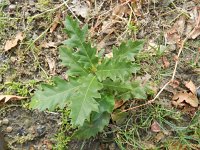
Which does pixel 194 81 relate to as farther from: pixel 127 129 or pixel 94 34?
pixel 94 34

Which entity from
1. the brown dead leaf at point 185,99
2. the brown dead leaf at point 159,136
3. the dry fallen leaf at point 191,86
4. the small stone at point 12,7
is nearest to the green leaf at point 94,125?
the brown dead leaf at point 159,136

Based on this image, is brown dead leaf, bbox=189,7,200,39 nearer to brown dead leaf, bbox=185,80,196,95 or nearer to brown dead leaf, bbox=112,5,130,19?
brown dead leaf, bbox=185,80,196,95

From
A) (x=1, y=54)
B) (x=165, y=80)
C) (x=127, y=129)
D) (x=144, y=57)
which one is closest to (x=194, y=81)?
(x=165, y=80)

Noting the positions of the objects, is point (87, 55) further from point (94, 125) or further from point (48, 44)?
point (48, 44)

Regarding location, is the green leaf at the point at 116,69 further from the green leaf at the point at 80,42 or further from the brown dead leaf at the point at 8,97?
the brown dead leaf at the point at 8,97

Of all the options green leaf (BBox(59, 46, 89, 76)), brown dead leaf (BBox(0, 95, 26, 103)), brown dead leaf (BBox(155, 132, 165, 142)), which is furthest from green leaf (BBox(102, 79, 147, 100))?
brown dead leaf (BBox(0, 95, 26, 103))

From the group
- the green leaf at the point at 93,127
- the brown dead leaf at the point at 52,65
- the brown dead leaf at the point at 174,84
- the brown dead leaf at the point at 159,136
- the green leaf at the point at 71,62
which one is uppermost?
the green leaf at the point at 71,62

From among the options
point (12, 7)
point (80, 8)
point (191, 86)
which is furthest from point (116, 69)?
point (12, 7)
